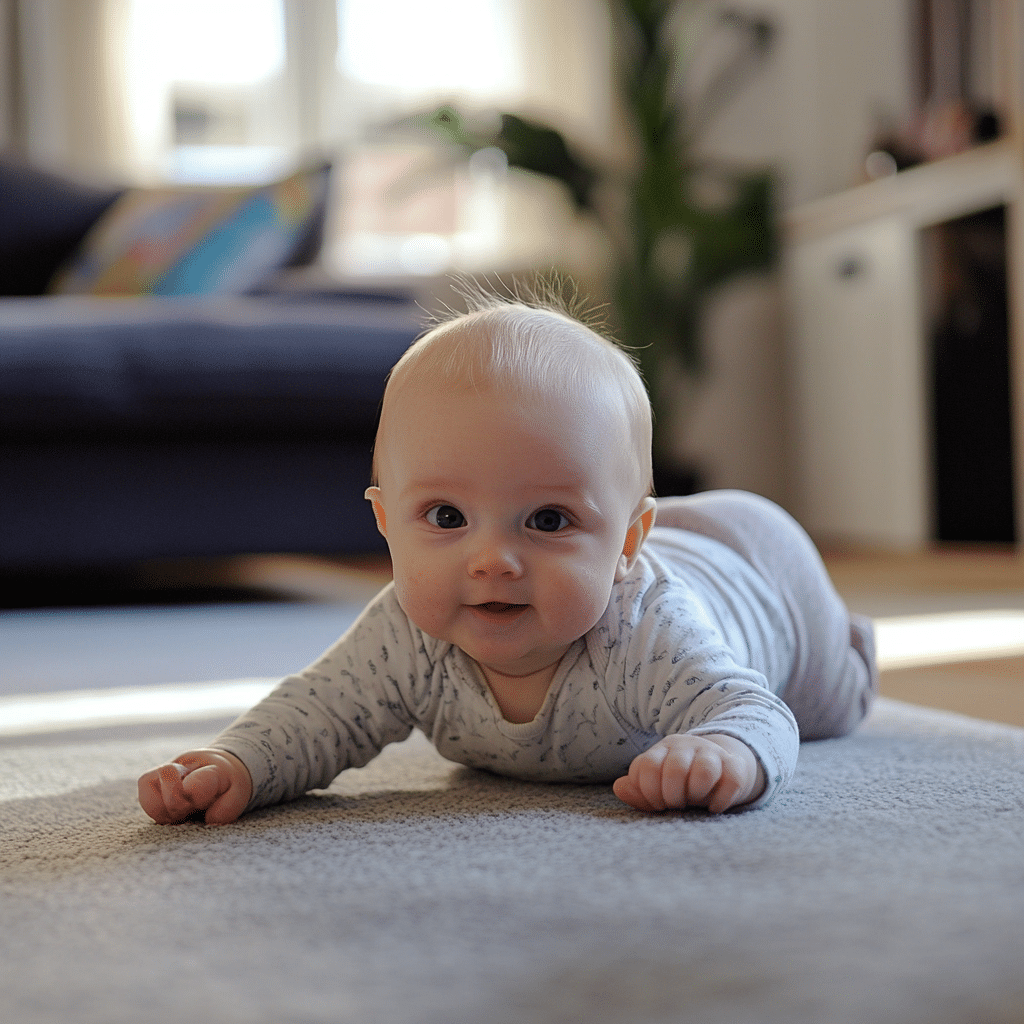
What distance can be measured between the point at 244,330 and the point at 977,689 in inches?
42.8

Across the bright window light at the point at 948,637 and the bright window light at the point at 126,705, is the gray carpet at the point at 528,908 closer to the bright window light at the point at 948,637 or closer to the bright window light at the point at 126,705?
the bright window light at the point at 126,705

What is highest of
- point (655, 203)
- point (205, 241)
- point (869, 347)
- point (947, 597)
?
point (655, 203)

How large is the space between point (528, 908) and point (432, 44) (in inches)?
137

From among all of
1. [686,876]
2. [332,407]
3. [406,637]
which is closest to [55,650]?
[332,407]

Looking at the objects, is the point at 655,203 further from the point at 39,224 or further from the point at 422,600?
the point at 422,600

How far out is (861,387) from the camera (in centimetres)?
273

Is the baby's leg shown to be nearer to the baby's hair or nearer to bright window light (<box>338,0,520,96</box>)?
the baby's hair

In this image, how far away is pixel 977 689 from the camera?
1.01 metres

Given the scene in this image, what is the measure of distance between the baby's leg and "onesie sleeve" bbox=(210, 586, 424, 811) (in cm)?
21

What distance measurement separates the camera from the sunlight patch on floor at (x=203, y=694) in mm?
954

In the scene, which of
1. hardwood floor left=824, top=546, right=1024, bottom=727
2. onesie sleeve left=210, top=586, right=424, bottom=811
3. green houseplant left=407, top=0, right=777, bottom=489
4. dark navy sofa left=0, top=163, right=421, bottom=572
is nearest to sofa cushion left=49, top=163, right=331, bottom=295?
dark navy sofa left=0, top=163, right=421, bottom=572

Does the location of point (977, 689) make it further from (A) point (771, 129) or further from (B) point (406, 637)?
(A) point (771, 129)

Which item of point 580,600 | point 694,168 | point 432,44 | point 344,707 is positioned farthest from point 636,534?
point 432,44

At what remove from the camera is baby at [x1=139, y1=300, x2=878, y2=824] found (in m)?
0.61
